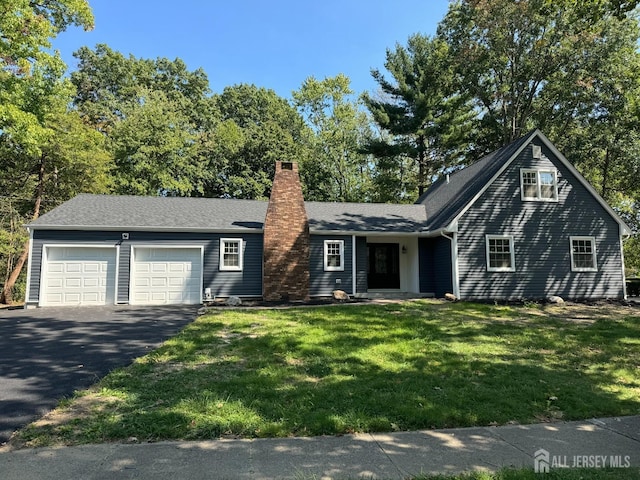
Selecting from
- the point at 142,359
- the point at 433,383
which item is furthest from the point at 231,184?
the point at 433,383

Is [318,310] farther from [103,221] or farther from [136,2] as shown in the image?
[136,2]

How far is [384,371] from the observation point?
19.3 ft

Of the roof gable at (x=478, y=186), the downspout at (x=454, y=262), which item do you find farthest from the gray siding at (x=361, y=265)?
the downspout at (x=454, y=262)

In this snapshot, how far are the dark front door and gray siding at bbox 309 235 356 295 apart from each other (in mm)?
1769

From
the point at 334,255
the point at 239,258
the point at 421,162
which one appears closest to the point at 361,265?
the point at 334,255

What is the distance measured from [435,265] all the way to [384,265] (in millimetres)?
2353

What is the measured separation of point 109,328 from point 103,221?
7053mm

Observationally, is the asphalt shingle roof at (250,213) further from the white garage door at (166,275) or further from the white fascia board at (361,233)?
the white garage door at (166,275)

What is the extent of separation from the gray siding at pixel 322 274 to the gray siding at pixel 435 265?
10.5 ft

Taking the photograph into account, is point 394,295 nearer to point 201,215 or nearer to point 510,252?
point 510,252

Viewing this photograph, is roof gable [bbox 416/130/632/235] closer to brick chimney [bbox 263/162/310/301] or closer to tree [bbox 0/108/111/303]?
brick chimney [bbox 263/162/310/301]

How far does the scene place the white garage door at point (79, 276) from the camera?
1471 centimetres

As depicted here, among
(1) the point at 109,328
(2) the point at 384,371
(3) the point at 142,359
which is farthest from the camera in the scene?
(1) the point at 109,328

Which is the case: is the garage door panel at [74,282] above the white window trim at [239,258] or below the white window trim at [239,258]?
below
